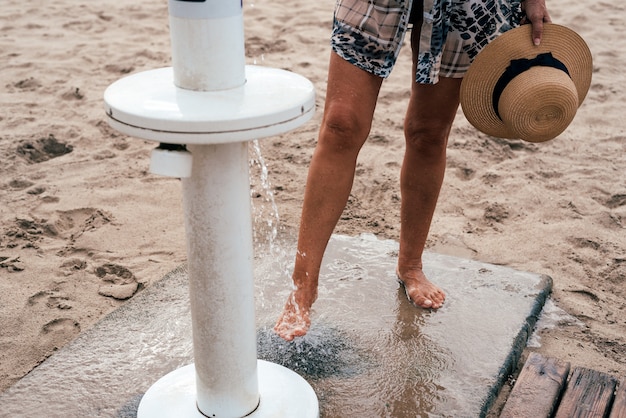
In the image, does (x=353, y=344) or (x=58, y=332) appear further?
(x=58, y=332)

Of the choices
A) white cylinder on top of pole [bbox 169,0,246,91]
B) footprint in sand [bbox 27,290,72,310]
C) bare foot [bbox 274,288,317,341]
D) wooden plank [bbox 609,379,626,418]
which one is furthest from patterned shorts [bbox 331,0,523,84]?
footprint in sand [bbox 27,290,72,310]

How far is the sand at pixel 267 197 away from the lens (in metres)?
2.68

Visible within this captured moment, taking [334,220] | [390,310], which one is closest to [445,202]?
[390,310]

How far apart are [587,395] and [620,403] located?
0.09m

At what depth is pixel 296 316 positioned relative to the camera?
92.0 inches

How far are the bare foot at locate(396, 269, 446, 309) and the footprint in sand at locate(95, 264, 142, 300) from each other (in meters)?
1.07

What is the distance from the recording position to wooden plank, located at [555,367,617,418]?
2.08 metres

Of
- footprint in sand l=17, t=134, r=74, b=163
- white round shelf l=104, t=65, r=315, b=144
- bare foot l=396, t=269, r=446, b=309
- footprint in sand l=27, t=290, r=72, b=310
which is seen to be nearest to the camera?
white round shelf l=104, t=65, r=315, b=144

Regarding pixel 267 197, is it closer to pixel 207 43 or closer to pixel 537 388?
pixel 537 388

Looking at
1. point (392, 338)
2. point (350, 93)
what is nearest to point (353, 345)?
point (392, 338)

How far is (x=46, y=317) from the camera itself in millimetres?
2609

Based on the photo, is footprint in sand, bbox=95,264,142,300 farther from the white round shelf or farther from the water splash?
→ the white round shelf

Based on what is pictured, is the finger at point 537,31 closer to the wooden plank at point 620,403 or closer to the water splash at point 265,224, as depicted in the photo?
the wooden plank at point 620,403

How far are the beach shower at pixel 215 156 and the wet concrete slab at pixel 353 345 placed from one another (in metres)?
0.11
